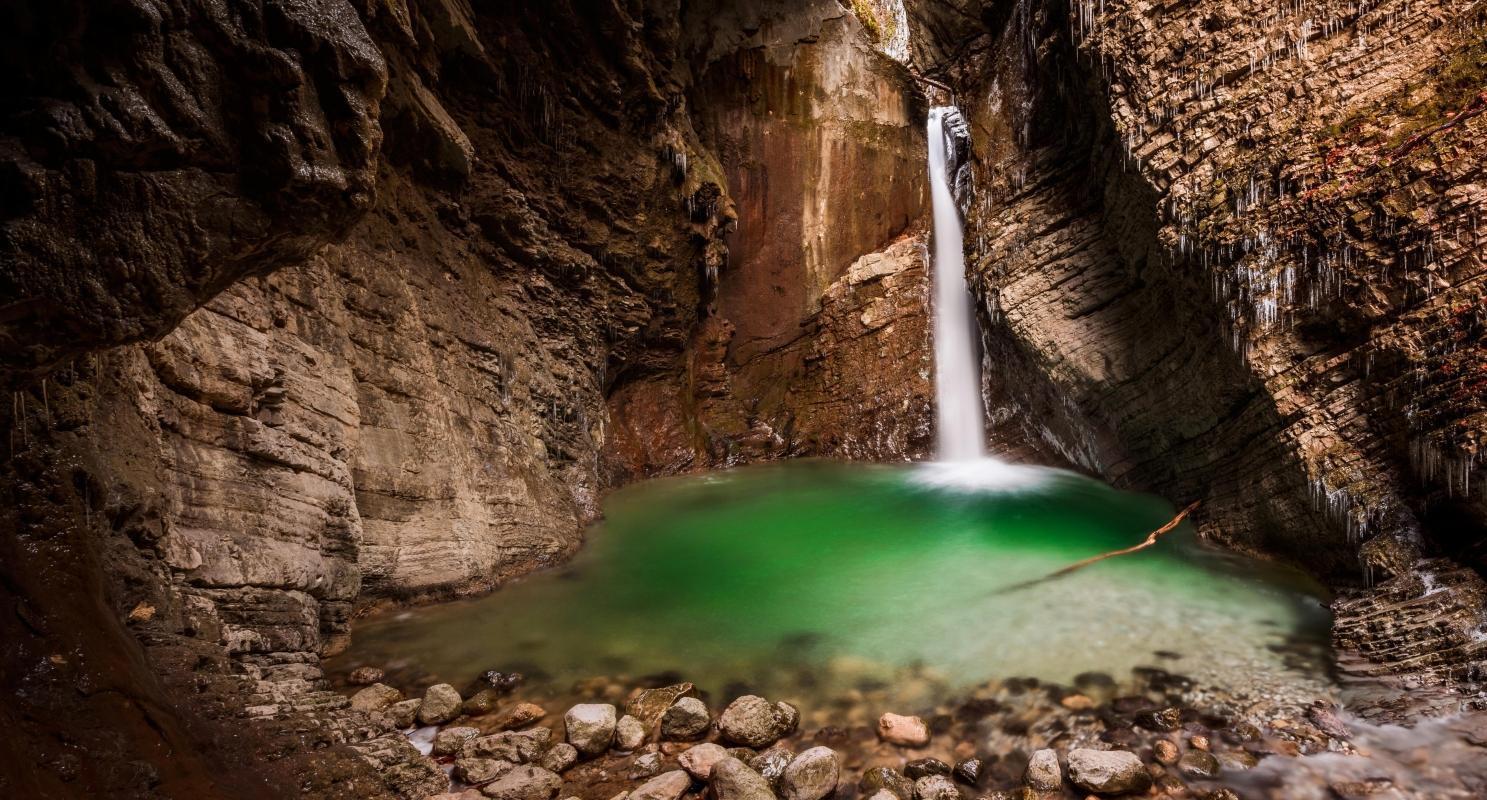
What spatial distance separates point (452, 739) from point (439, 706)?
1.59 ft

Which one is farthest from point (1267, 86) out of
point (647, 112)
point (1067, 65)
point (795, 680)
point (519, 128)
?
point (519, 128)

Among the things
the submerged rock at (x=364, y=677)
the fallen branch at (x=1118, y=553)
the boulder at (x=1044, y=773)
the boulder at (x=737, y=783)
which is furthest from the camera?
the fallen branch at (x=1118, y=553)

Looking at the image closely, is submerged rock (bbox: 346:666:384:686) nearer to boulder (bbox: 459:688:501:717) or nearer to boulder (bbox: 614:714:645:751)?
boulder (bbox: 459:688:501:717)

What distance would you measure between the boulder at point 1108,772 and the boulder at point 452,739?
3.77 meters

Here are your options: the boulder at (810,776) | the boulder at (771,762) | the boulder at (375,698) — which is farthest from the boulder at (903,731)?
the boulder at (375,698)

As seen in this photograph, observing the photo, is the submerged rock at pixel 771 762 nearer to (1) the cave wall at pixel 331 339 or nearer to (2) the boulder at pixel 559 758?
(2) the boulder at pixel 559 758

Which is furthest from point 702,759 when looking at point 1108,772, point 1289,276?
point 1289,276

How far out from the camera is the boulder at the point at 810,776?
3812 millimetres

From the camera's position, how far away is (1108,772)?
3.88 m

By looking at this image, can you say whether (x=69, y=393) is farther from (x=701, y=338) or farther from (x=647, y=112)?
(x=701, y=338)

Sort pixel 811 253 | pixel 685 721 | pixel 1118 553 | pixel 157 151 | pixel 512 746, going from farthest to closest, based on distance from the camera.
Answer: pixel 811 253 < pixel 1118 553 < pixel 685 721 < pixel 512 746 < pixel 157 151

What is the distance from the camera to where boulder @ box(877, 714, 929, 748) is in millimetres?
4375

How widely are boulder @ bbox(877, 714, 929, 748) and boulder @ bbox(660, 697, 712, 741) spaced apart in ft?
3.91

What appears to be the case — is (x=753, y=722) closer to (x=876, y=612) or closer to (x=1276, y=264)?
(x=876, y=612)
